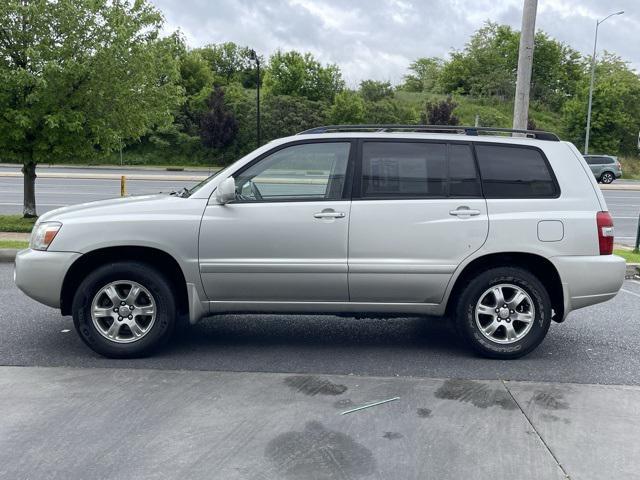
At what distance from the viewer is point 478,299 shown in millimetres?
4996

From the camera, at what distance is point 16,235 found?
37.9 feet

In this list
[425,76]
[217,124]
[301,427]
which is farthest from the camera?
[425,76]

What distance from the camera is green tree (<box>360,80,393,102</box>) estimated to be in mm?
57062

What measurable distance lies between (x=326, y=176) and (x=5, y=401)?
9.28 feet

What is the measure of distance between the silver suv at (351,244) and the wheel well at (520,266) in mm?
11

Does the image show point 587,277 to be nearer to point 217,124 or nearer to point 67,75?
point 67,75

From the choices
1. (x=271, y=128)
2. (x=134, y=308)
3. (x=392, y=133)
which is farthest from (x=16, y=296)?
(x=271, y=128)

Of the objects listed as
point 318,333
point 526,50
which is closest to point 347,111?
point 526,50

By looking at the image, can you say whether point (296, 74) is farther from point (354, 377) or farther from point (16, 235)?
point (354, 377)

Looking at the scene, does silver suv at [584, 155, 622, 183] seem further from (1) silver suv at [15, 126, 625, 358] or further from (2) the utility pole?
(1) silver suv at [15, 126, 625, 358]

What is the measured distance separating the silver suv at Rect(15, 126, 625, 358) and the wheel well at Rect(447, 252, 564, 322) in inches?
0.5

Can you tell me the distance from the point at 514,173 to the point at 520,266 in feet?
2.49

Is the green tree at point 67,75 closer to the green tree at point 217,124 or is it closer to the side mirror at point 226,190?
the side mirror at point 226,190

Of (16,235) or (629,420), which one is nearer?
(629,420)
